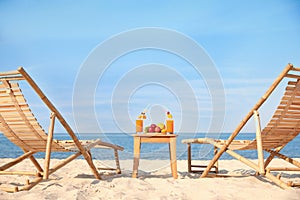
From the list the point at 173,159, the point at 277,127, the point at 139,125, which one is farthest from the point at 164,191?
the point at 277,127

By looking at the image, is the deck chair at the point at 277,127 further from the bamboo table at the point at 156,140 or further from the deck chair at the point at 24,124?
the deck chair at the point at 24,124

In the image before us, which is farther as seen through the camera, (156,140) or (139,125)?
(139,125)

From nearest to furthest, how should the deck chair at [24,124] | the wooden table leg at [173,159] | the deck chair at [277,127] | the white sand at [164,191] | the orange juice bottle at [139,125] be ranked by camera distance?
1. the white sand at [164,191]
2. the deck chair at [24,124]
3. the deck chair at [277,127]
4. the wooden table leg at [173,159]
5. the orange juice bottle at [139,125]

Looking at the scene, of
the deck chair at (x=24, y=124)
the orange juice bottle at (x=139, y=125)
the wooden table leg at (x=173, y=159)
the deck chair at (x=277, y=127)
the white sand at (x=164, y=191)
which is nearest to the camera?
the white sand at (x=164, y=191)

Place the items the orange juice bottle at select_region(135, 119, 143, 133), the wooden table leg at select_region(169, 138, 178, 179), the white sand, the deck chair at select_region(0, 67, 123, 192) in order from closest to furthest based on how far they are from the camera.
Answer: the white sand → the deck chair at select_region(0, 67, 123, 192) → the wooden table leg at select_region(169, 138, 178, 179) → the orange juice bottle at select_region(135, 119, 143, 133)

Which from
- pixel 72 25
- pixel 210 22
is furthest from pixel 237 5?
pixel 72 25

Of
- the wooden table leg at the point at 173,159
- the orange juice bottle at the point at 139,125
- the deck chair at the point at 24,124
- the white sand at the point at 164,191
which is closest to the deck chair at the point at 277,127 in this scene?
the white sand at the point at 164,191

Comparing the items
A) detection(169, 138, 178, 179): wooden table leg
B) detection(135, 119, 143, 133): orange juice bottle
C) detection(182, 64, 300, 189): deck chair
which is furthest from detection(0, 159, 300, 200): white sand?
detection(135, 119, 143, 133): orange juice bottle

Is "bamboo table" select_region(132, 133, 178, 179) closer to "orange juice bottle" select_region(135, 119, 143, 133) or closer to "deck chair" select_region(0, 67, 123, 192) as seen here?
"orange juice bottle" select_region(135, 119, 143, 133)

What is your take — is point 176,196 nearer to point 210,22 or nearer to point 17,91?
point 17,91

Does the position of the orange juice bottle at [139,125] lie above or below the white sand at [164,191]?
above

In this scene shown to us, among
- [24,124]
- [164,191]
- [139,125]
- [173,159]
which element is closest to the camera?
[164,191]

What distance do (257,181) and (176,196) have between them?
123 centimetres

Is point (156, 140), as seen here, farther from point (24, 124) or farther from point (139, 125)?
point (24, 124)
